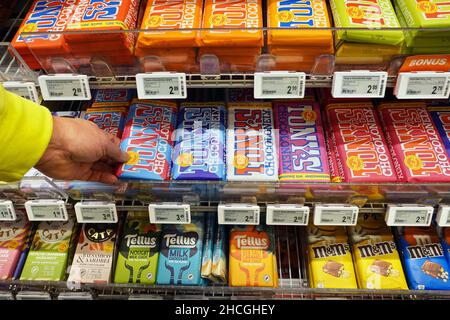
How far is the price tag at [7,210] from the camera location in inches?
59.2

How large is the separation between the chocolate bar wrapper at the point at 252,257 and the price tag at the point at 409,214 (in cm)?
43

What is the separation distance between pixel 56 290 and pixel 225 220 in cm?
71

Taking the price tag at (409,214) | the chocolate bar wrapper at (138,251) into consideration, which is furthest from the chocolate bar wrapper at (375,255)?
the chocolate bar wrapper at (138,251)

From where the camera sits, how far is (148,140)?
4.90 ft

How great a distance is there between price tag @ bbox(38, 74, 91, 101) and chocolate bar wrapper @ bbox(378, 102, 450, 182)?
1027 mm

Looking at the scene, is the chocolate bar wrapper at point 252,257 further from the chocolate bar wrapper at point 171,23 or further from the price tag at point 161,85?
the chocolate bar wrapper at point 171,23

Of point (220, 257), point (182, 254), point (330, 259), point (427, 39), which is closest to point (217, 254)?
point (220, 257)

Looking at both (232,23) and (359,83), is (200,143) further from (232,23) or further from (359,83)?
(359,83)

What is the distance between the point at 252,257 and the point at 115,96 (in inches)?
32.7

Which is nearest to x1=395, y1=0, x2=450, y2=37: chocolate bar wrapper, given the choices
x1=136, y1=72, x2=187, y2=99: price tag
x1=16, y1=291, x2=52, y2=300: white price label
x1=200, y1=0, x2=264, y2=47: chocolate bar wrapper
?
x1=200, y1=0, x2=264, y2=47: chocolate bar wrapper

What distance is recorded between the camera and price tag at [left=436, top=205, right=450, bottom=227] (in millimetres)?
1393

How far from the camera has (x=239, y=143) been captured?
4.93 ft
